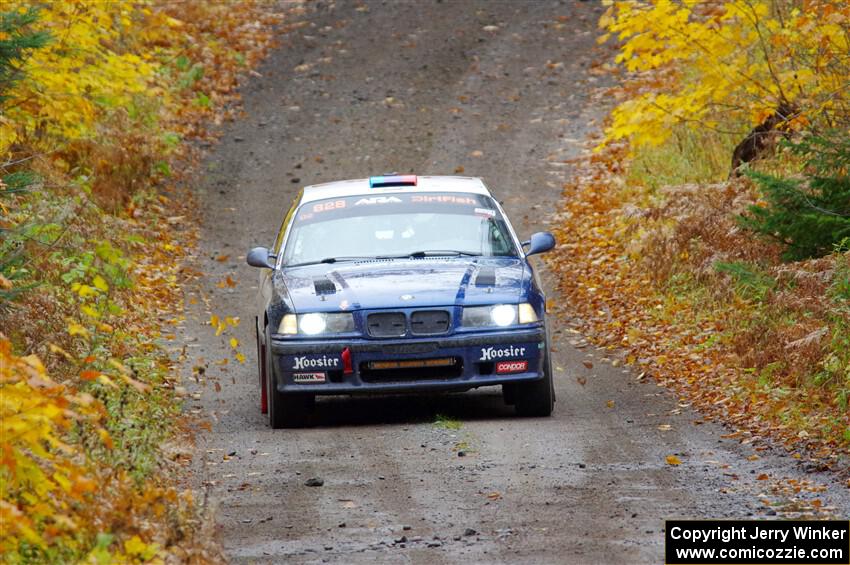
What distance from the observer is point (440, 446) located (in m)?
9.48

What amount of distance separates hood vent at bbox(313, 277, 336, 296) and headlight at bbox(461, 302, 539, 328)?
1.01 m

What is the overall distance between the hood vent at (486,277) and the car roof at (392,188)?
1.44 metres

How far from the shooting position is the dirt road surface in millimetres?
7164

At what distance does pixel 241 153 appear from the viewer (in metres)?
24.0

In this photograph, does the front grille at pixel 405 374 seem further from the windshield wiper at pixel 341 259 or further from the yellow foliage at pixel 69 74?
the yellow foliage at pixel 69 74

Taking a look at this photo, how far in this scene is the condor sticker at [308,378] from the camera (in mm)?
10180

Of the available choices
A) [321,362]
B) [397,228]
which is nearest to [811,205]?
[397,228]

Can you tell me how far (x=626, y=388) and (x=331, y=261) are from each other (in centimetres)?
282

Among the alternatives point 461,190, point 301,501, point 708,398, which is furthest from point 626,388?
point 301,501

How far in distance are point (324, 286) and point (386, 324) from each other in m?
0.64

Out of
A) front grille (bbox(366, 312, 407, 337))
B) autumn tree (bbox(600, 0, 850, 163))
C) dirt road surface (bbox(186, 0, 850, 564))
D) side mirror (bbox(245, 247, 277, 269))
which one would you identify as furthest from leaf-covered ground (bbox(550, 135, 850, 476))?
side mirror (bbox(245, 247, 277, 269))

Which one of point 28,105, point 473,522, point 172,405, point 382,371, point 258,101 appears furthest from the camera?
point 258,101

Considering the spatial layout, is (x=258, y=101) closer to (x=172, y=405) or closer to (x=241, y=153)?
(x=241, y=153)

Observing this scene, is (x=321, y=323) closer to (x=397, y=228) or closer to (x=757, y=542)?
(x=397, y=228)
